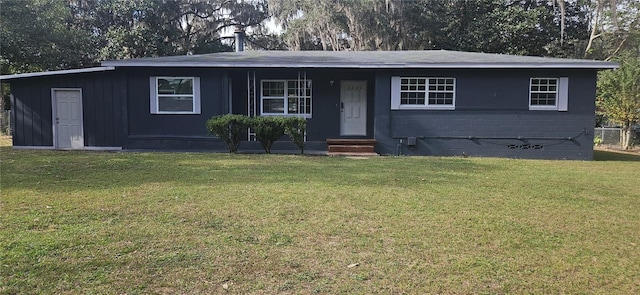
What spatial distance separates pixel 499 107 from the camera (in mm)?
12305

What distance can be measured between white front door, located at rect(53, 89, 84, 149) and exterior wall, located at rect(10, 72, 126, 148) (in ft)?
0.54

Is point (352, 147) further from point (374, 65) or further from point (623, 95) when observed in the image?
point (623, 95)

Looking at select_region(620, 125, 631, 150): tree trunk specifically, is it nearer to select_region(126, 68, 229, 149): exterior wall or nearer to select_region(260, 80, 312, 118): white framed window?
select_region(260, 80, 312, 118): white framed window

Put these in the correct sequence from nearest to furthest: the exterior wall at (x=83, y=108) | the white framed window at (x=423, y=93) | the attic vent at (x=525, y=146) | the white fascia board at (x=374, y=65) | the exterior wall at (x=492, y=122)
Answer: the white fascia board at (x=374, y=65) < the exterior wall at (x=492, y=122) < the attic vent at (x=525, y=146) < the white framed window at (x=423, y=93) < the exterior wall at (x=83, y=108)

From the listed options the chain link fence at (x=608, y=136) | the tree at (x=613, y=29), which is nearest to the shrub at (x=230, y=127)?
the chain link fence at (x=608, y=136)

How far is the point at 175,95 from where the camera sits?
42.1 feet

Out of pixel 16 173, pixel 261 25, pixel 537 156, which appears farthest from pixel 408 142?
pixel 261 25

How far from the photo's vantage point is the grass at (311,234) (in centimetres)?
316

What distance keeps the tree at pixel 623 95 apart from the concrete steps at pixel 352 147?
9.87m

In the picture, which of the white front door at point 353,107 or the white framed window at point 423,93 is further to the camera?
→ the white front door at point 353,107

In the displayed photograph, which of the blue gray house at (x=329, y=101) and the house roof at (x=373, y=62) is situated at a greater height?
the house roof at (x=373, y=62)

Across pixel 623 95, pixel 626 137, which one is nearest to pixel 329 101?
pixel 623 95

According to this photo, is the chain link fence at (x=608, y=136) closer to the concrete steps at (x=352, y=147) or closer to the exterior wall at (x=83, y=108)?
the concrete steps at (x=352, y=147)

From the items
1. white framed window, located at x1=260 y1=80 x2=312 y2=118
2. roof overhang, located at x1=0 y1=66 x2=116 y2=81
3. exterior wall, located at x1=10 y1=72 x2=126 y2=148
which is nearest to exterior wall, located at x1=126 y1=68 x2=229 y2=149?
exterior wall, located at x1=10 y1=72 x2=126 y2=148
